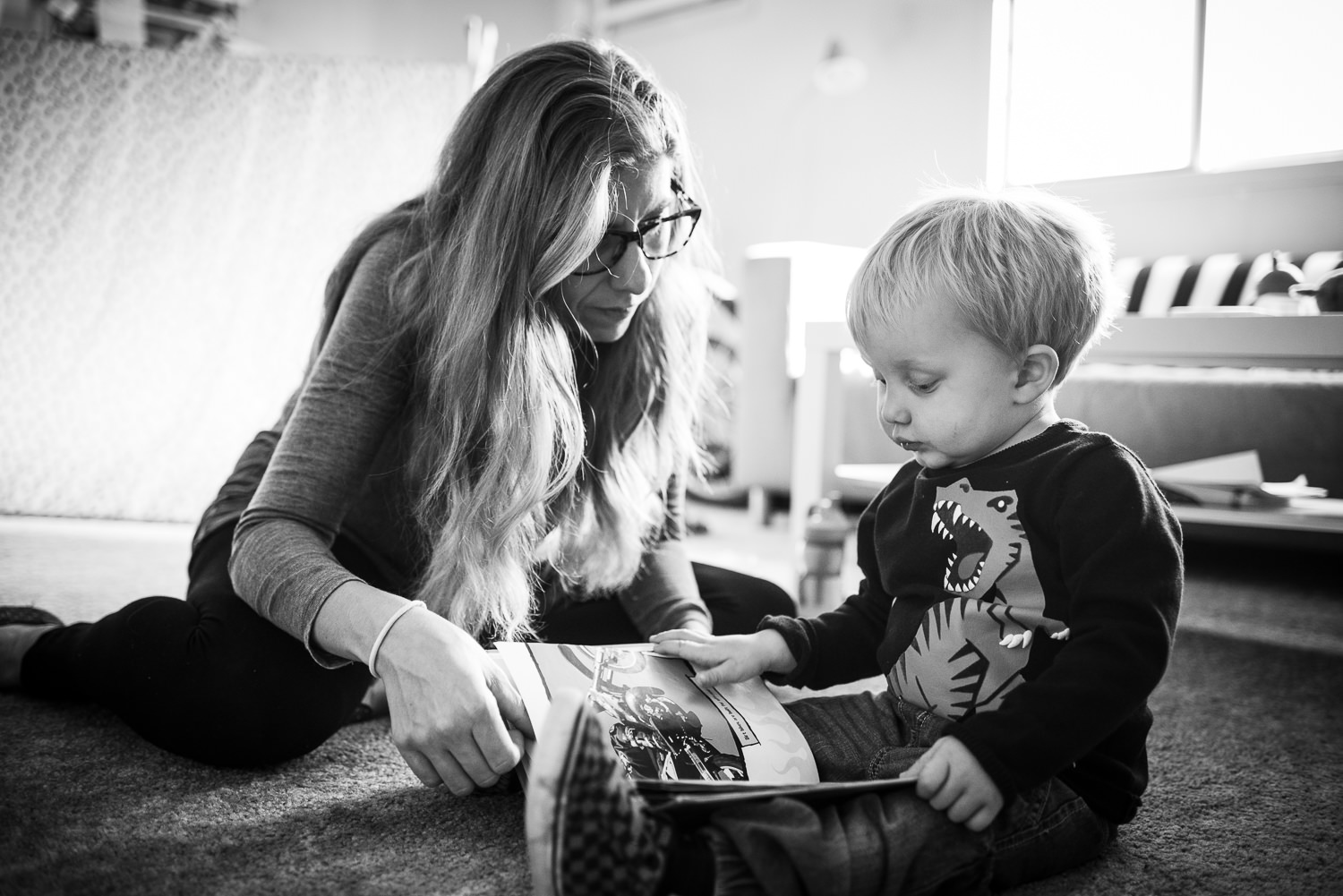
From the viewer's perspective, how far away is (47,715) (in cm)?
88

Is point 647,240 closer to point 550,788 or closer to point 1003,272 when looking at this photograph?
point 1003,272

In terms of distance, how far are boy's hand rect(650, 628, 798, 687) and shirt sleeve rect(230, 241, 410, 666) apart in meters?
0.25

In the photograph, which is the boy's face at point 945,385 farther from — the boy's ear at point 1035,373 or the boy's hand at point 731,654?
the boy's hand at point 731,654

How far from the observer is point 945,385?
0.67 meters

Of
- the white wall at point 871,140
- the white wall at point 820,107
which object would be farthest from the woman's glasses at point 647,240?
the white wall at point 820,107

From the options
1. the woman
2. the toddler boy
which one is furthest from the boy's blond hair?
the woman

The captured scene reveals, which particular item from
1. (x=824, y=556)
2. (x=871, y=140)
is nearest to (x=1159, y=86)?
(x=871, y=140)

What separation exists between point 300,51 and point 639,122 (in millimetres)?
3400

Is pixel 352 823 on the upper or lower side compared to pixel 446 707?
lower

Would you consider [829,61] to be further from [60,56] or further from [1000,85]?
[60,56]

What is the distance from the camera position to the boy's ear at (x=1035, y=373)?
67cm

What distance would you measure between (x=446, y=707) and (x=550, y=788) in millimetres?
141

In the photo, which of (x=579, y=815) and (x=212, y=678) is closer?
(x=579, y=815)

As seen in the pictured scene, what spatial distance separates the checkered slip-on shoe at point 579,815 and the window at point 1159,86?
3020mm
